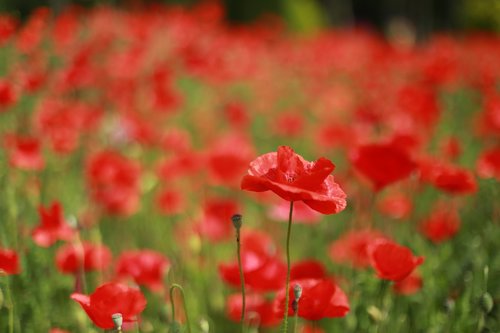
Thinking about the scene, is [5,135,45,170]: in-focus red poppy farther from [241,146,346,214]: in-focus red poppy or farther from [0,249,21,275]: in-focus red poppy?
Result: [241,146,346,214]: in-focus red poppy

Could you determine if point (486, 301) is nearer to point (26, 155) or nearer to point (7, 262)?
point (7, 262)

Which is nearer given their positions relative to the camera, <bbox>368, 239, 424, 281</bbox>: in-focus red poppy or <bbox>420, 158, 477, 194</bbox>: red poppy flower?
<bbox>368, 239, 424, 281</bbox>: in-focus red poppy

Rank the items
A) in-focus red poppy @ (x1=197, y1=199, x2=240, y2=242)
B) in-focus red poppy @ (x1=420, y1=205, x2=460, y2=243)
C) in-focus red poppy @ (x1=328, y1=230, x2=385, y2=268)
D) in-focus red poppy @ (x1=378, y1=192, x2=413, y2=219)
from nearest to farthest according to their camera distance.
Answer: in-focus red poppy @ (x1=328, y1=230, x2=385, y2=268) < in-focus red poppy @ (x1=420, y1=205, x2=460, y2=243) < in-focus red poppy @ (x1=197, y1=199, x2=240, y2=242) < in-focus red poppy @ (x1=378, y1=192, x2=413, y2=219)

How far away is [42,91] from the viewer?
Answer: 10.5ft

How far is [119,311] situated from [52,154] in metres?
1.82

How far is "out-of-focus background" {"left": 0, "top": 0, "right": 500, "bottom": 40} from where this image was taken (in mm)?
7233

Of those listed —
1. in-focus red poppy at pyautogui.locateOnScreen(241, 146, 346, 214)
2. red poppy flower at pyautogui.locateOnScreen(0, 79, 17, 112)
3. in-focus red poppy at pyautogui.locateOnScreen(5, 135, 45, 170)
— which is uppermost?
in-focus red poppy at pyautogui.locateOnScreen(241, 146, 346, 214)

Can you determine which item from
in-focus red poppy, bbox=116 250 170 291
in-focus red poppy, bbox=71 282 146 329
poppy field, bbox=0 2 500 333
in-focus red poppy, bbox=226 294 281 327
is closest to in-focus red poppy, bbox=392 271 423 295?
poppy field, bbox=0 2 500 333

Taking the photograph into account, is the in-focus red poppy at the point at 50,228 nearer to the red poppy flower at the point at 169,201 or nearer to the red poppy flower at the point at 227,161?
the red poppy flower at the point at 169,201

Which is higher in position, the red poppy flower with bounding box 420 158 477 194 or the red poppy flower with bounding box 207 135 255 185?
the red poppy flower with bounding box 420 158 477 194

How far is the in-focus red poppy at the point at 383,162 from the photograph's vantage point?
5.37 ft

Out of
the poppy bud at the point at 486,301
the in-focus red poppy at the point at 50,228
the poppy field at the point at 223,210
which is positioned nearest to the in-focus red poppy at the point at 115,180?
the poppy field at the point at 223,210

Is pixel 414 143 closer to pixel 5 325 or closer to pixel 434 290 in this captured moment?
pixel 434 290

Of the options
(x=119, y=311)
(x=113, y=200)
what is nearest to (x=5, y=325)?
(x=119, y=311)
